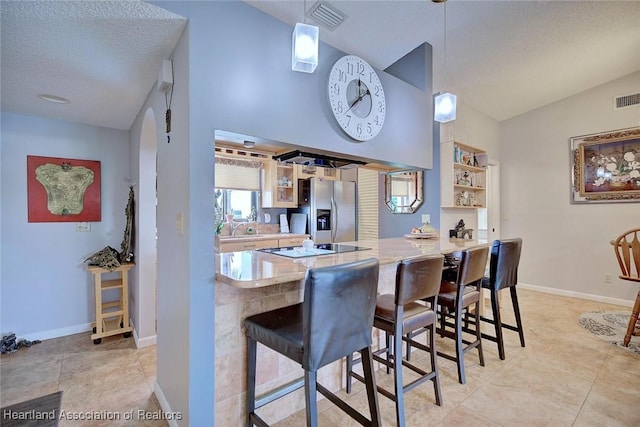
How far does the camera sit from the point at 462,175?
4.00 metres

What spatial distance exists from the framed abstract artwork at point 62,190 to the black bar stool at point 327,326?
2.76m

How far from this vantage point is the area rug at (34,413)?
1826 millimetres

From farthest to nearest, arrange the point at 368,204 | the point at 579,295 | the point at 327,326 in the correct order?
the point at 368,204 < the point at 579,295 < the point at 327,326

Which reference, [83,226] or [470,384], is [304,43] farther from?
[83,226]

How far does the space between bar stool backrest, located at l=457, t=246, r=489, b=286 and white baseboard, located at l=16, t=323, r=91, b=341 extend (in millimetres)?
3777

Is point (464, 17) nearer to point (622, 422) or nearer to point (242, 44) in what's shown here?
point (242, 44)

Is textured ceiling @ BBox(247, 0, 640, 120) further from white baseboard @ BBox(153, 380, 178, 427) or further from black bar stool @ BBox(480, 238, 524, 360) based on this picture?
white baseboard @ BBox(153, 380, 178, 427)

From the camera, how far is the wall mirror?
356cm

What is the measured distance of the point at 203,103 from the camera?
1547 millimetres

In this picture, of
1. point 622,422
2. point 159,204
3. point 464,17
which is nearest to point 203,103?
point 159,204

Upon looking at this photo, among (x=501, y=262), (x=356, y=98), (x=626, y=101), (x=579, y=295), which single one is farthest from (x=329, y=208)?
(x=626, y=101)

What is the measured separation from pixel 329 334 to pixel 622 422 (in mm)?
2032

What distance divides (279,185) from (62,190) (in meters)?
2.49

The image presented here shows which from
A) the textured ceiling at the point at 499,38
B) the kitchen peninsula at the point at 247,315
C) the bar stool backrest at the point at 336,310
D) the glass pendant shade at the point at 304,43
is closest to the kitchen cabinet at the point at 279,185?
the textured ceiling at the point at 499,38
